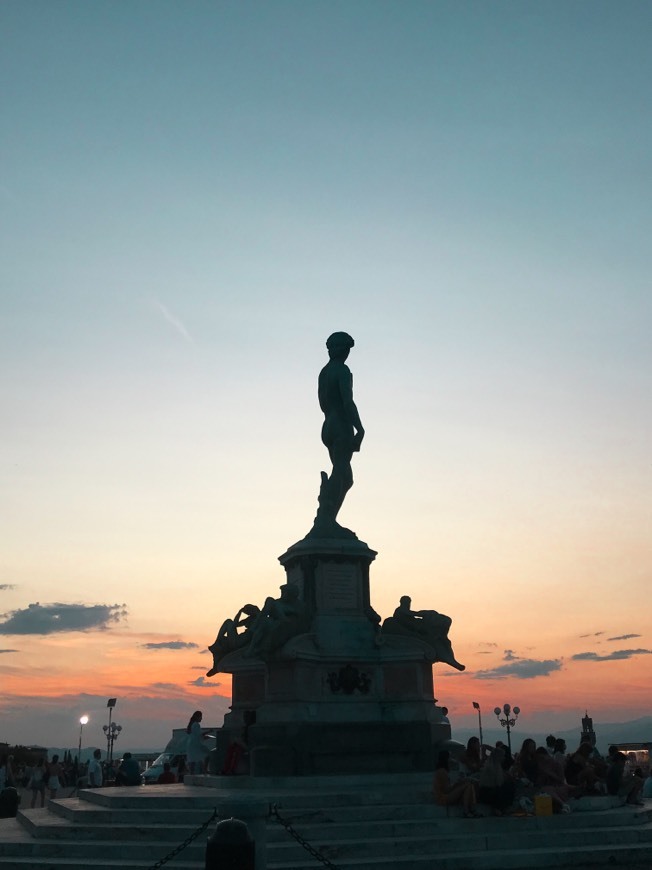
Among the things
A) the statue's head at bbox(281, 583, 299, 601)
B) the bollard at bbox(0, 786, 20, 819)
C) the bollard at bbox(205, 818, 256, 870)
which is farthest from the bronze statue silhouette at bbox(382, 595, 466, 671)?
the bollard at bbox(205, 818, 256, 870)

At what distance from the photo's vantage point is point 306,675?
56.3ft

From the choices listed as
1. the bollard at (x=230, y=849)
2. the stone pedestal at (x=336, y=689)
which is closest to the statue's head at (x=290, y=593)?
the stone pedestal at (x=336, y=689)

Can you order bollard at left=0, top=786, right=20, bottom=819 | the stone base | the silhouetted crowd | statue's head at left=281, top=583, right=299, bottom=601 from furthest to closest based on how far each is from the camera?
statue's head at left=281, top=583, right=299, bottom=601
bollard at left=0, top=786, right=20, bottom=819
the stone base
the silhouetted crowd

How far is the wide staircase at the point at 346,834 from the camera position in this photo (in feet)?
35.5

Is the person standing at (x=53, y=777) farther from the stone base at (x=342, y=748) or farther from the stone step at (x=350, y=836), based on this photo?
the stone step at (x=350, y=836)

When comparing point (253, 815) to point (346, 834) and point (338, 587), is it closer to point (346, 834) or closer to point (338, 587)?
point (346, 834)

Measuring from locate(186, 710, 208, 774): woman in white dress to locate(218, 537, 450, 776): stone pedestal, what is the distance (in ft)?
2.02

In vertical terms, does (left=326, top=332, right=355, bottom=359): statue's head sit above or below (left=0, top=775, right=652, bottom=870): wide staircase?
above

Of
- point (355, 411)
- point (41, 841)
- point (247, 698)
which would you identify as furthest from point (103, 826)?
point (355, 411)

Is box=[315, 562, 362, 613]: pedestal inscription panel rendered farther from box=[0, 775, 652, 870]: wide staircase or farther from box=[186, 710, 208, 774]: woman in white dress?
box=[0, 775, 652, 870]: wide staircase

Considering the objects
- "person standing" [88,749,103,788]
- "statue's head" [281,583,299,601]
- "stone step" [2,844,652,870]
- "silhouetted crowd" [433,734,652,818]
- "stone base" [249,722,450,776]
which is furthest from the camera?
"person standing" [88,749,103,788]

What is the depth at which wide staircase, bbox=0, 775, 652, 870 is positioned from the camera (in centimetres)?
1081

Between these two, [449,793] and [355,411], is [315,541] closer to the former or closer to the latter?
[355,411]

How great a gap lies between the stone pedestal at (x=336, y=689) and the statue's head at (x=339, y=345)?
4.56 metres
